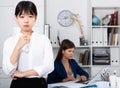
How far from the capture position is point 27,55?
1.42m

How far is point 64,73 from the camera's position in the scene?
3.31 m

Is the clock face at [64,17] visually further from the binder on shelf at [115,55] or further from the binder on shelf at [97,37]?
the binder on shelf at [115,55]

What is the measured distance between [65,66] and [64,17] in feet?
5.03

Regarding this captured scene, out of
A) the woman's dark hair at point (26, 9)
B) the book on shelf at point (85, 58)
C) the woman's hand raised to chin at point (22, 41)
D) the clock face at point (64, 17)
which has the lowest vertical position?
the book on shelf at point (85, 58)

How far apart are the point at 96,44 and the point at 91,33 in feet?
0.75

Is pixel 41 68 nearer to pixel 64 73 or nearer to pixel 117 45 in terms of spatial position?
pixel 64 73

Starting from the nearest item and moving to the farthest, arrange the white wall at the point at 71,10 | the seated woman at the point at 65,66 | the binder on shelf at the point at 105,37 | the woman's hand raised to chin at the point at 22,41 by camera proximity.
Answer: the woman's hand raised to chin at the point at 22,41 < the seated woman at the point at 65,66 < the binder on shelf at the point at 105,37 < the white wall at the point at 71,10

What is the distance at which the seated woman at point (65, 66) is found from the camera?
3261 mm

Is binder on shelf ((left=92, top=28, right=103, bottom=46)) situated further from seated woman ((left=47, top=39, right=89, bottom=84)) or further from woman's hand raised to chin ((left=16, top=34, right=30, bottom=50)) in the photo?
woman's hand raised to chin ((left=16, top=34, right=30, bottom=50))

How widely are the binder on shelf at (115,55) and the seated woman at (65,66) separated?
47.2 inches

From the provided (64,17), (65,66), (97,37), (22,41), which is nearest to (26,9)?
(22,41)

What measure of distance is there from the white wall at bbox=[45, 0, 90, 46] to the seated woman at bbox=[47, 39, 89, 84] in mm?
1231

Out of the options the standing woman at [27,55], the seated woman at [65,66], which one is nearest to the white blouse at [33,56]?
the standing woman at [27,55]

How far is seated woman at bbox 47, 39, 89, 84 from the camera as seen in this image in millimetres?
3261
